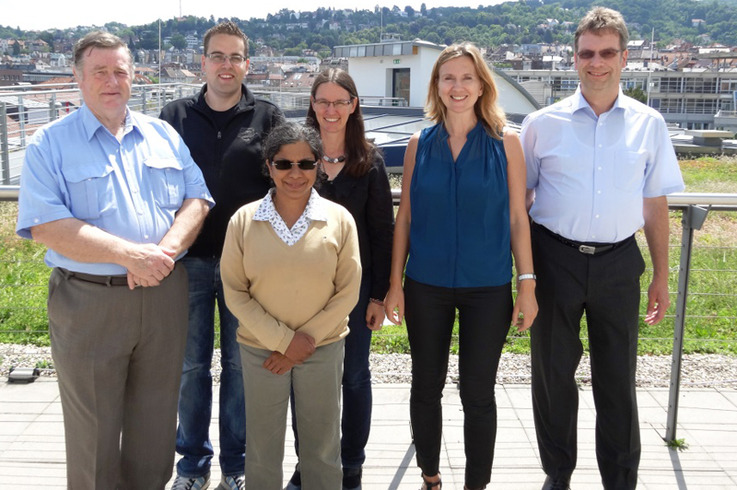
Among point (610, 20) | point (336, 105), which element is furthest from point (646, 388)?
point (336, 105)

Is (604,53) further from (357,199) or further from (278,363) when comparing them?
(278,363)

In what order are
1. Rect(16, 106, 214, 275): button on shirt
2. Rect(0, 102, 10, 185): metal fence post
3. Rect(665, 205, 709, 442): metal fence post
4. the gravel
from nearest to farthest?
Rect(16, 106, 214, 275): button on shirt → Rect(665, 205, 709, 442): metal fence post → the gravel → Rect(0, 102, 10, 185): metal fence post

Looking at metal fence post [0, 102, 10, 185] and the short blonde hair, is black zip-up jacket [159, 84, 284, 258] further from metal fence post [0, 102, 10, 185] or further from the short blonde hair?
metal fence post [0, 102, 10, 185]

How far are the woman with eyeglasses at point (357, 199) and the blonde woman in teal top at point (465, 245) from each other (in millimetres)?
81

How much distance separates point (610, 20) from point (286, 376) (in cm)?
207

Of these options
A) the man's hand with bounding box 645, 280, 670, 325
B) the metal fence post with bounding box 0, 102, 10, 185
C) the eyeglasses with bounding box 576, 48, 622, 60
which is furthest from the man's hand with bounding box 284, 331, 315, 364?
the metal fence post with bounding box 0, 102, 10, 185

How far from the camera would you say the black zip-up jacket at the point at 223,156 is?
307 centimetres

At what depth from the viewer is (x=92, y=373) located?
265cm

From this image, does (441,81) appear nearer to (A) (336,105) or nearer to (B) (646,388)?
(A) (336,105)

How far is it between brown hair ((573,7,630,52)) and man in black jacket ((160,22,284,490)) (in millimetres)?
1445

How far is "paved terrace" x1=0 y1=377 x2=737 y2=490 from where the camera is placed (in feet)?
10.7

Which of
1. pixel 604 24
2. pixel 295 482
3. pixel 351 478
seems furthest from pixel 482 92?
pixel 295 482

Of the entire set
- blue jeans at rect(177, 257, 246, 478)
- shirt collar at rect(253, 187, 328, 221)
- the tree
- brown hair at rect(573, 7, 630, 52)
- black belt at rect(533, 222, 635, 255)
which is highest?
the tree

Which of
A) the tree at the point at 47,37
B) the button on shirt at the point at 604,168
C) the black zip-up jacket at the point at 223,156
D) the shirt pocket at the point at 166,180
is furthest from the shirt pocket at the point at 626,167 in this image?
the tree at the point at 47,37
